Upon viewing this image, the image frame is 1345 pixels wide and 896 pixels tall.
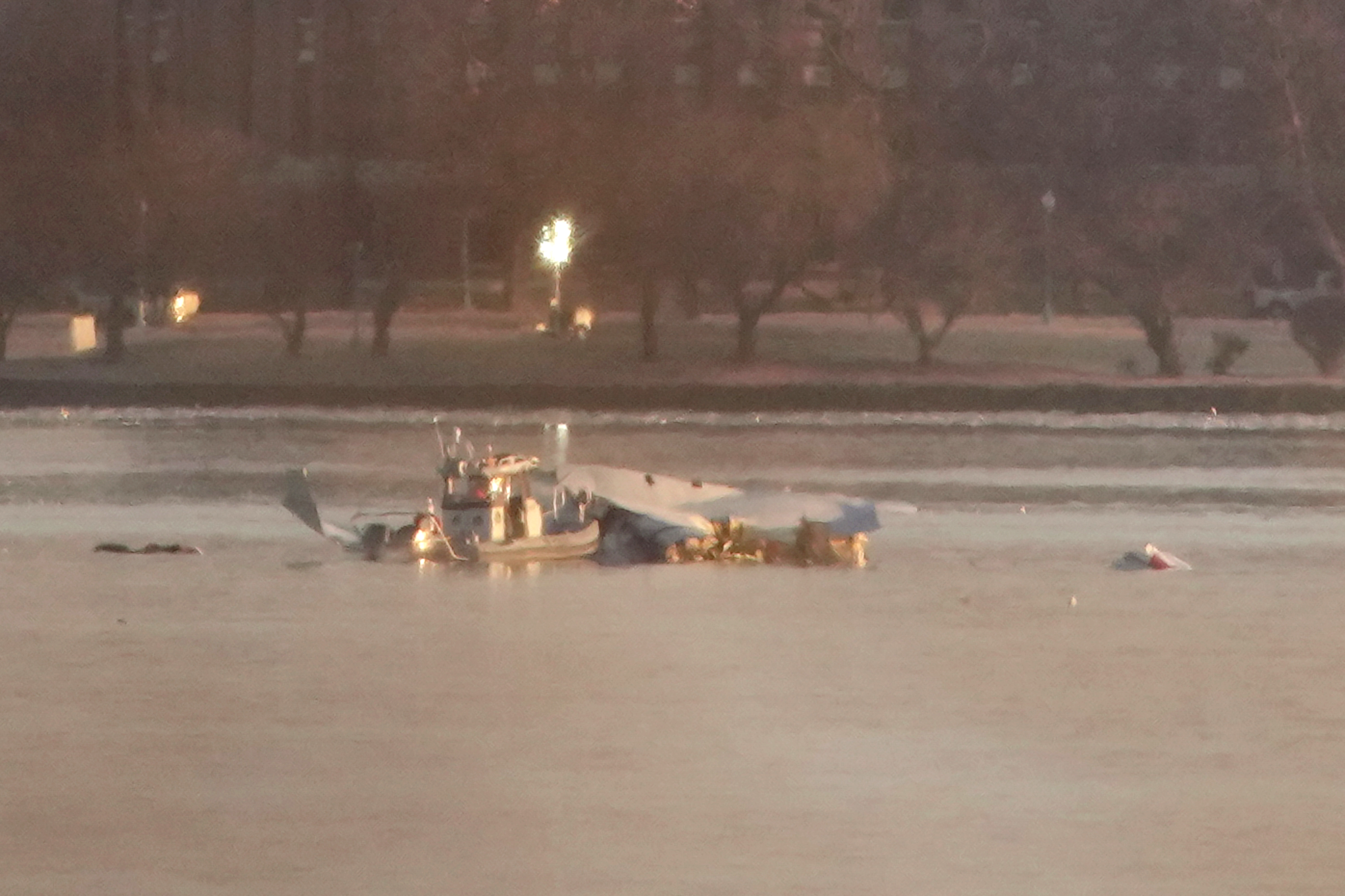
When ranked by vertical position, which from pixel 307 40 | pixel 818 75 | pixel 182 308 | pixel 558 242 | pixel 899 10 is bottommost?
pixel 182 308

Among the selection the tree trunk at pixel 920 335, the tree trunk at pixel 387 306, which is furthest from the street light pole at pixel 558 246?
the tree trunk at pixel 920 335

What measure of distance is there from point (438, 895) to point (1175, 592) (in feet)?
24.3

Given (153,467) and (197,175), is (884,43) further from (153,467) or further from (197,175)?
(153,467)

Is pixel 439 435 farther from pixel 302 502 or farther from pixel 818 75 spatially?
pixel 818 75

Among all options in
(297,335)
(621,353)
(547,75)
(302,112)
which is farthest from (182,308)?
(621,353)

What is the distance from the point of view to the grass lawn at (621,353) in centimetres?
3619

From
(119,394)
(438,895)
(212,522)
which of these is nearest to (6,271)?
(119,394)

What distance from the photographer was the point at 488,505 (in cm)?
1470

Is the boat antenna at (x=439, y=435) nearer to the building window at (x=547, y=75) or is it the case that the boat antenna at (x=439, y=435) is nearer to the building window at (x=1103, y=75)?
the building window at (x=547, y=75)

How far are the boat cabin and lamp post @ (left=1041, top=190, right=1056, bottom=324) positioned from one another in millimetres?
28429

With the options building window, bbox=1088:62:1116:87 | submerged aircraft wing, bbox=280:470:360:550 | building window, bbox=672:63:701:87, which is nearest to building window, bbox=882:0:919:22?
building window, bbox=1088:62:1116:87

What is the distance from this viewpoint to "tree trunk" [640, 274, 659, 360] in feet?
126

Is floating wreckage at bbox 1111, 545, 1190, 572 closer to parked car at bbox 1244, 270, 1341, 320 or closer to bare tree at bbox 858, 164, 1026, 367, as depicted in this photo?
bare tree at bbox 858, 164, 1026, 367

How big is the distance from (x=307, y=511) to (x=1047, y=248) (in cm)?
2759
